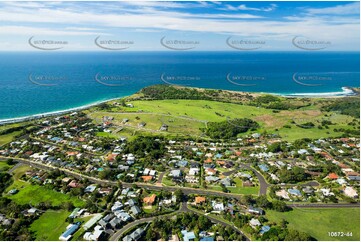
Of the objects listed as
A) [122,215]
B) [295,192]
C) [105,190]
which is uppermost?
[295,192]

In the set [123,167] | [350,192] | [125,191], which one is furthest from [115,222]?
[350,192]

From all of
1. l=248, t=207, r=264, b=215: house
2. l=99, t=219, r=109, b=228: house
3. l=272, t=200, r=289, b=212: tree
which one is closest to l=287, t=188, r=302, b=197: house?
l=272, t=200, r=289, b=212: tree

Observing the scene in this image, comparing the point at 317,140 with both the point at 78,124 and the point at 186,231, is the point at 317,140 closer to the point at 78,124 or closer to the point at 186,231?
the point at 186,231

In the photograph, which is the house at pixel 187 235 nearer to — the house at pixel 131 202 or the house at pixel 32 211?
the house at pixel 131 202

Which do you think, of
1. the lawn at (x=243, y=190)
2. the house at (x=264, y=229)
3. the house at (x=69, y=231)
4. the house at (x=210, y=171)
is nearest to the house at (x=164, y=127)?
the house at (x=210, y=171)

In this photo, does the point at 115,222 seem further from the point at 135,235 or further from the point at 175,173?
the point at 175,173

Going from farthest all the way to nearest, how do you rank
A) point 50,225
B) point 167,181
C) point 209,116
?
1. point 209,116
2. point 167,181
3. point 50,225

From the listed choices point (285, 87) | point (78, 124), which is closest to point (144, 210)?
point (78, 124)
